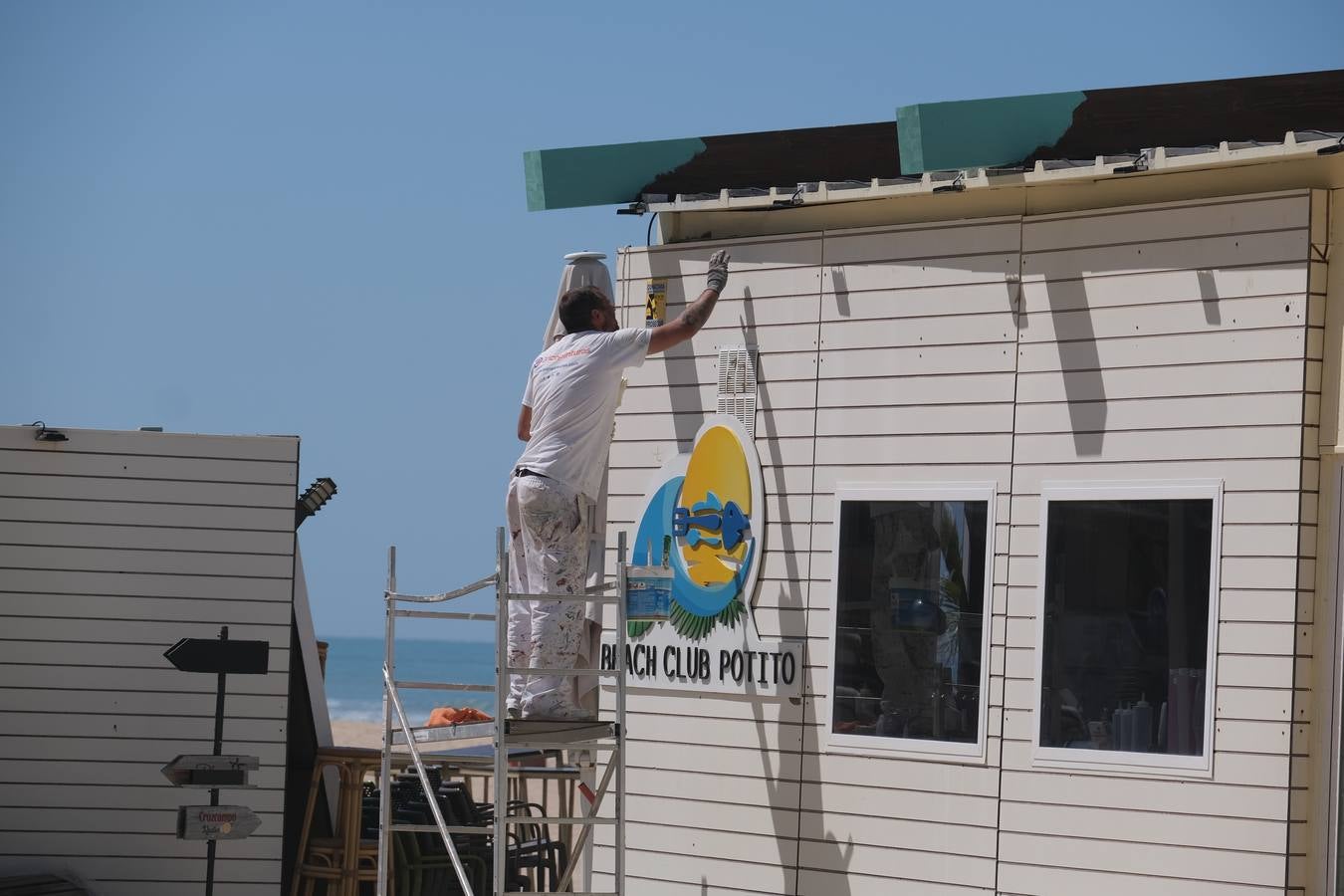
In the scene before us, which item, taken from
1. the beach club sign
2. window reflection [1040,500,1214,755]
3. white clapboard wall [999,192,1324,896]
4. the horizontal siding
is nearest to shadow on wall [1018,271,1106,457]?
white clapboard wall [999,192,1324,896]

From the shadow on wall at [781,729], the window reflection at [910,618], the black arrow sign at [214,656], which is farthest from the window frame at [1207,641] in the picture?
the black arrow sign at [214,656]

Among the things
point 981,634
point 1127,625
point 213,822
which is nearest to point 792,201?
point 981,634

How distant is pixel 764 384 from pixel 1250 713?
2.93 meters

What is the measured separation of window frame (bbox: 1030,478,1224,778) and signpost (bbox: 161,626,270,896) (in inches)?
179

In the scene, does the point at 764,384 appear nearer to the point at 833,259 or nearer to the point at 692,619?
the point at 833,259

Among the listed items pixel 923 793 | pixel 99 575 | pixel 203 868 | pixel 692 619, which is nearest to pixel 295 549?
pixel 99 575

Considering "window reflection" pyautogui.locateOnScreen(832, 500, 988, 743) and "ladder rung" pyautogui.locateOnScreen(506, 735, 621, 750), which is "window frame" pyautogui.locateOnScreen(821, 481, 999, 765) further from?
"ladder rung" pyautogui.locateOnScreen(506, 735, 621, 750)

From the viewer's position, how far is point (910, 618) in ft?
25.6

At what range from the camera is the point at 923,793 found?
7.63 metres

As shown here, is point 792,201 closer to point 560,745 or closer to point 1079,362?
point 1079,362

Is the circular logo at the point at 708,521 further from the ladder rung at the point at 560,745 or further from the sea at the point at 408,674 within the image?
the sea at the point at 408,674

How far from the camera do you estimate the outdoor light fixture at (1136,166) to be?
711cm

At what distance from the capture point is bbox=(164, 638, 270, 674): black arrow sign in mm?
9633

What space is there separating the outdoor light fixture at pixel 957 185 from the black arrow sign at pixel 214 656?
4.82 m
